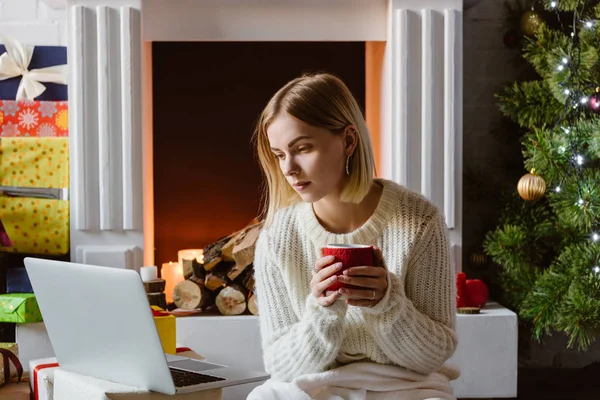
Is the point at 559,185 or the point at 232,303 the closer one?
the point at 559,185

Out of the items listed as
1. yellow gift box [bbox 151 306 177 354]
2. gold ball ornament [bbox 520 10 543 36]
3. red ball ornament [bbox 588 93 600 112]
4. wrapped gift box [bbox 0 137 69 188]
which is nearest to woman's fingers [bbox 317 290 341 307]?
yellow gift box [bbox 151 306 177 354]

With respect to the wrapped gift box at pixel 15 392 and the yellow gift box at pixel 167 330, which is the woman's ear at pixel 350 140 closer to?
the yellow gift box at pixel 167 330

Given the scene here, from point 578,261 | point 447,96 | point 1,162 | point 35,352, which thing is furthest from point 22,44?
point 578,261

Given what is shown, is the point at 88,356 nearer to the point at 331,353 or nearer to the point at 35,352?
the point at 331,353

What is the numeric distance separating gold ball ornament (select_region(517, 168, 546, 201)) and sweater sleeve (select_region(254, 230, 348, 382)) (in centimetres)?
133

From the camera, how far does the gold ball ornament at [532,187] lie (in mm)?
2631

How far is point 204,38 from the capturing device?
2.84 meters

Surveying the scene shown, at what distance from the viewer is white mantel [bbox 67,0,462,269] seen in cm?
277

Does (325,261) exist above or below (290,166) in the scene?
below

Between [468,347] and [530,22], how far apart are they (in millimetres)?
1125

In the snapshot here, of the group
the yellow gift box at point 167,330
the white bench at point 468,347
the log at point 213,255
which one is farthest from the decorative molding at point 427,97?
the yellow gift box at point 167,330

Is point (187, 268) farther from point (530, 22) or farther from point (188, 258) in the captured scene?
point (530, 22)

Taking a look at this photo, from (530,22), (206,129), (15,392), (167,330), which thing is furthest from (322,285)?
(206,129)

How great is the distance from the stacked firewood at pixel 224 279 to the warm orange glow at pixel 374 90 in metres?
0.59
